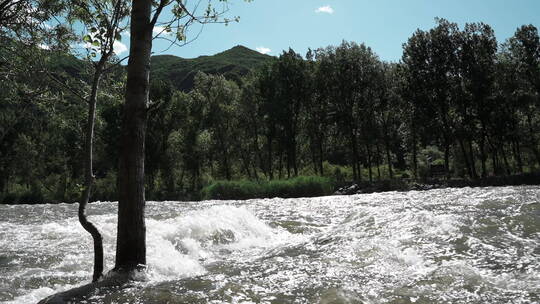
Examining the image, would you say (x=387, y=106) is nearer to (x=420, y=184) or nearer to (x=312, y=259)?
(x=420, y=184)

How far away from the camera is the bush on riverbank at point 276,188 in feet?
97.0

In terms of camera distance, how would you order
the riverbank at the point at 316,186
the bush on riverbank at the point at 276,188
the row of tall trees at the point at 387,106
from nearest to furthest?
the riverbank at the point at 316,186 < the bush on riverbank at the point at 276,188 < the row of tall trees at the point at 387,106

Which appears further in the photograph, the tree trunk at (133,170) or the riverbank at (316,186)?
the riverbank at (316,186)

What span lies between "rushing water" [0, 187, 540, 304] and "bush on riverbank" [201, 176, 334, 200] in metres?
17.6

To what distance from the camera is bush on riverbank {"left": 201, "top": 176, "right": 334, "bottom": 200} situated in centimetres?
2956

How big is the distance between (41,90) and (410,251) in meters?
8.81

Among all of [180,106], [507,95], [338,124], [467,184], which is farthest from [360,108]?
[180,106]

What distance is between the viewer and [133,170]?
5.72m

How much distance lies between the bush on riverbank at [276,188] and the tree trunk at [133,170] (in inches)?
938

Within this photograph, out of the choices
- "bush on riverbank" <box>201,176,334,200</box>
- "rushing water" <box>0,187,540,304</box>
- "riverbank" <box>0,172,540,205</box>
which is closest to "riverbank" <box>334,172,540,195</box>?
"riverbank" <box>0,172,540,205</box>

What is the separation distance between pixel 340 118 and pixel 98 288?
39.9 m

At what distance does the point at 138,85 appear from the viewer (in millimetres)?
5840

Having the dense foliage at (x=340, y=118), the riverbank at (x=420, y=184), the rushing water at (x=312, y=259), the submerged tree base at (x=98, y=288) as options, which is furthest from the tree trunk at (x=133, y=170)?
the riverbank at (x=420, y=184)

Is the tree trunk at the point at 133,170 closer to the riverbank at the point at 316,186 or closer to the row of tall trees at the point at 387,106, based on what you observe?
the riverbank at the point at 316,186
